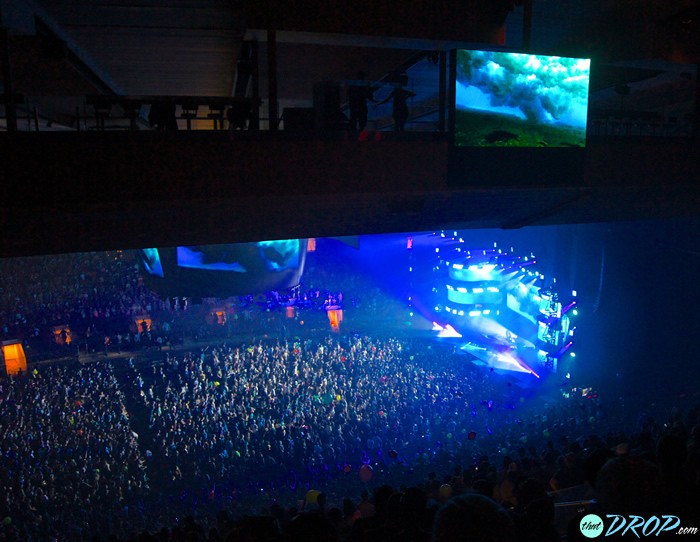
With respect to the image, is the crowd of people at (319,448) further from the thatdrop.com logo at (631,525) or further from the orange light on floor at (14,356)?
the orange light on floor at (14,356)

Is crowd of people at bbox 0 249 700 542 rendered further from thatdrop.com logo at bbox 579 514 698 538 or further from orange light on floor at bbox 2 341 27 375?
orange light on floor at bbox 2 341 27 375

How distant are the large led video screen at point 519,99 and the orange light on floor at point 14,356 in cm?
1490

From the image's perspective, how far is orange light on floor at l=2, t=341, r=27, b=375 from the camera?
Result: 15136mm

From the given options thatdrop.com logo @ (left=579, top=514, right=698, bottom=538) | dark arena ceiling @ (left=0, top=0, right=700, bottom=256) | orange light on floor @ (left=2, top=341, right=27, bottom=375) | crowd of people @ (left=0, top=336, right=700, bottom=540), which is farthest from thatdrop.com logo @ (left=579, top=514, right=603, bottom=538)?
orange light on floor @ (left=2, top=341, right=27, bottom=375)

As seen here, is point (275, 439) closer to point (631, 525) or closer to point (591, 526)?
point (591, 526)

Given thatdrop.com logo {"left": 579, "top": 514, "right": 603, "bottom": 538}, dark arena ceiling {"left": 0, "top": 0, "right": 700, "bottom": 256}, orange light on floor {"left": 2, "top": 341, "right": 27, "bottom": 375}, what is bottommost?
orange light on floor {"left": 2, "top": 341, "right": 27, "bottom": 375}

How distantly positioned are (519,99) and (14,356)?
51.9 feet

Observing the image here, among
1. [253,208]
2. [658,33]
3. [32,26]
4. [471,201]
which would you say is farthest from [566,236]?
[32,26]

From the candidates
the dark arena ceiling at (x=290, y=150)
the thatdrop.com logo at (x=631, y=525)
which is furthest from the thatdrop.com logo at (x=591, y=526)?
the dark arena ceiling at (x=290, y=150)

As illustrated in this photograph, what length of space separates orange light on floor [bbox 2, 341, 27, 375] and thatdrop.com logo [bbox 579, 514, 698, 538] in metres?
16.8

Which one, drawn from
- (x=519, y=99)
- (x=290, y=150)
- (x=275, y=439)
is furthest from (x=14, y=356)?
(x=519, y=99)

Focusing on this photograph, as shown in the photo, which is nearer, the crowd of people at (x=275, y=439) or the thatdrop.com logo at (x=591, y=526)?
the thatdrop.com logo at (x=591, y=526)

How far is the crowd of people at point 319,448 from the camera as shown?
2.74 metres

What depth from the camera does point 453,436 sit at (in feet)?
31.7
